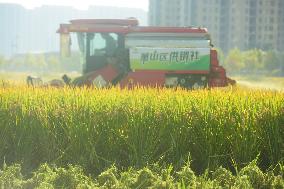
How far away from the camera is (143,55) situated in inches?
578

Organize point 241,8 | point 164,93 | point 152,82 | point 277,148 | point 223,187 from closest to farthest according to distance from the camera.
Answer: point 223,187, point 277,148, point 164,93, point 152,82, point 241,8

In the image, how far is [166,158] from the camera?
723 centimetres

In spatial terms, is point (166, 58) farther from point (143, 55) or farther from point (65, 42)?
point (65, 42)

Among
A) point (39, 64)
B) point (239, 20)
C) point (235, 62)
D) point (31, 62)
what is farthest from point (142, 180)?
point (239, 20)

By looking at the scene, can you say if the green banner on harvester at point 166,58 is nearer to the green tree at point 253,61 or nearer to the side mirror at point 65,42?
the side mirror at point 65,42

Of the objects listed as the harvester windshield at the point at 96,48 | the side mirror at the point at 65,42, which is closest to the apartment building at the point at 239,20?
the harvester windshield at the point at 96,48

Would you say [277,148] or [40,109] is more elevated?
[40,109]

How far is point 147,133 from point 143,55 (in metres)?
7.75

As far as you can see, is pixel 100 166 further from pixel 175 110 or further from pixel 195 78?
pixel 195 78

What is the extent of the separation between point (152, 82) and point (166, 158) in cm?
749

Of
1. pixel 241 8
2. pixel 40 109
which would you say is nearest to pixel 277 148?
pixel 40 109

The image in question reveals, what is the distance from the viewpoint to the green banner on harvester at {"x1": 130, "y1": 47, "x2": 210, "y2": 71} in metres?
14.6

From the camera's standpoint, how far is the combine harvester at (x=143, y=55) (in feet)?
48.2

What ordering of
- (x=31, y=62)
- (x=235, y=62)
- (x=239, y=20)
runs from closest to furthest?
A: (x=235, y=62), (x=31, y=62), (x=239, y=20)
